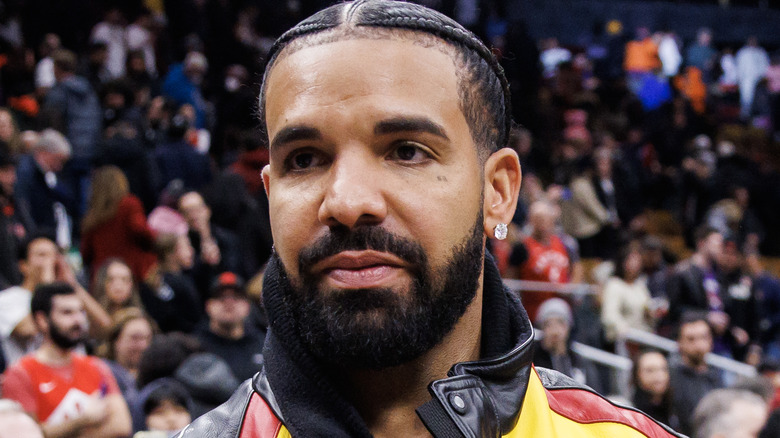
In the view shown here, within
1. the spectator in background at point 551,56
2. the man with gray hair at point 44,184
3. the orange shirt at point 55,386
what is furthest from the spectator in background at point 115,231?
the spectator in background at point 551,56

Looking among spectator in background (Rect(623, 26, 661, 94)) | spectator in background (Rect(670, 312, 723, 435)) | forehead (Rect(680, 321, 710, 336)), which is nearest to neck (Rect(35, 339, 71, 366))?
spectator in background (Rect(670, 312, 723, 435))

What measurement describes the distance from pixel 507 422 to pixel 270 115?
2.01 ft

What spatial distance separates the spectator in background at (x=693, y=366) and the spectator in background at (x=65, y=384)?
12.7 feet

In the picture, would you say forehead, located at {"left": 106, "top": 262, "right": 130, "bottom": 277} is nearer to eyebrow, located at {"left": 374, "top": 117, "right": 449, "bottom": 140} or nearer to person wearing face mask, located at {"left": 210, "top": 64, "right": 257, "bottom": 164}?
person wearing face mask, located at {"left": 210, "top": 64, "right": 257, "bottom": 164}

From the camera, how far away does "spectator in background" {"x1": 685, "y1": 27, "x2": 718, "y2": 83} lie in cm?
1730

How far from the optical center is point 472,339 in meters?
1.66

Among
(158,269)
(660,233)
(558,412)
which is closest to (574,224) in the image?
(660,233)

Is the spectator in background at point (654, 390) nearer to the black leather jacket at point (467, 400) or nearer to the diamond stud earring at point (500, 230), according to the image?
the black leather jacket at point (467, 400)

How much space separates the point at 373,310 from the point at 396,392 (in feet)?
0.59

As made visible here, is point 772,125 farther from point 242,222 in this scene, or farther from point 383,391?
point 383,391

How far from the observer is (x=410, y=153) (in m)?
1.53

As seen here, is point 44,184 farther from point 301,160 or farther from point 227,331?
point 301,160

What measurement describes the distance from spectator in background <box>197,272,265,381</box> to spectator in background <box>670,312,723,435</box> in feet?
9.38

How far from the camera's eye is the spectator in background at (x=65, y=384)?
4.42 metres
